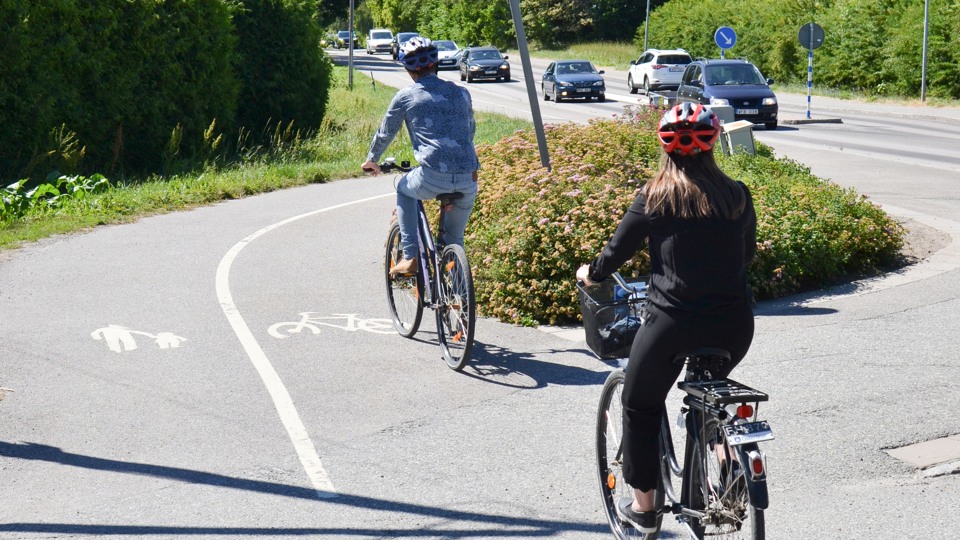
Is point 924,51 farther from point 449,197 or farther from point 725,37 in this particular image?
point 449,197

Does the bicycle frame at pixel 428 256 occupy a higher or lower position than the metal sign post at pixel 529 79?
lower

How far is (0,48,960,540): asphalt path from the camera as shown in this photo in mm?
4828

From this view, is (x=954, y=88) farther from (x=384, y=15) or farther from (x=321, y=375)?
(x=384, y=15)

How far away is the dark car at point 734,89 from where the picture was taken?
28.4m

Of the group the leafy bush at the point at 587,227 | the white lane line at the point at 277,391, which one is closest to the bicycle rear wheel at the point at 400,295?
the leafy bush at the point at 587,227

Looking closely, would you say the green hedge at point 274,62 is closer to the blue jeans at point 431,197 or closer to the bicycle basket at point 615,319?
the blue jeans at point 431,197

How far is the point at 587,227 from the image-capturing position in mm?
8875

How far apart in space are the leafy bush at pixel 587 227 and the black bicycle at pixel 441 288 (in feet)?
2.72

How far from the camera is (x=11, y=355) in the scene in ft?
25.0

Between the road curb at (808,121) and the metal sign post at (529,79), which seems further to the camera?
the road curb at (808,121)

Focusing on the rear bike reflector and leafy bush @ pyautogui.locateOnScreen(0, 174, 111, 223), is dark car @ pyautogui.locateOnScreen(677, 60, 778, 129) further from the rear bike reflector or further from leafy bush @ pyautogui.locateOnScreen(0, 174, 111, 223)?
the rear bike reflector

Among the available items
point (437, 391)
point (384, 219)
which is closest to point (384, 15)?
point (384, 219)

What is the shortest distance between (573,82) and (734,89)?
11.7 metres

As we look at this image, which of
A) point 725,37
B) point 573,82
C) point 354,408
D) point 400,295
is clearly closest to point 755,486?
point 354,408
